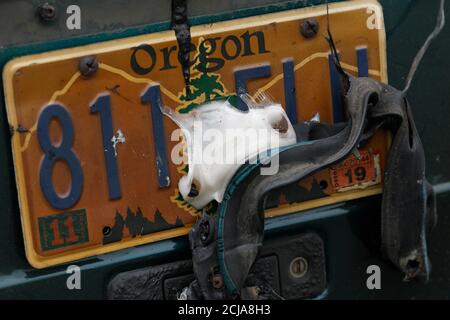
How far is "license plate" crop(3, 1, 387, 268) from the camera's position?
85.8 inches

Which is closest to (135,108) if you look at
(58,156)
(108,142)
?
(108,142)

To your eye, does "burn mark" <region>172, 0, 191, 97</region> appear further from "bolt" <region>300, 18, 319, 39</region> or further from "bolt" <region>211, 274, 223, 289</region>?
"bolt" <region>211, 274, 223, 289</region>

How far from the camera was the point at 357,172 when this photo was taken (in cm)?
251

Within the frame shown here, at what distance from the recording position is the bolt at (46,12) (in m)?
2.16

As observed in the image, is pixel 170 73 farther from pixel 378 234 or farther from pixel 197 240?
pixel 378 234

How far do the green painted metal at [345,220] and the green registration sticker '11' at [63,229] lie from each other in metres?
0.06

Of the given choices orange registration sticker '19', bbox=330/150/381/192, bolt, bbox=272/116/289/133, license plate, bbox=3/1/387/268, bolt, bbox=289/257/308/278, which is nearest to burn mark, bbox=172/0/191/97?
license plate, bbox=3/1/387/268

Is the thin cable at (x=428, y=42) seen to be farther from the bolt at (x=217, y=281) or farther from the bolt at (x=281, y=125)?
the bolt at (x=217, y=281)

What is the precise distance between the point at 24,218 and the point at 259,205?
1.80 feet

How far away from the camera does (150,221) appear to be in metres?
2.32

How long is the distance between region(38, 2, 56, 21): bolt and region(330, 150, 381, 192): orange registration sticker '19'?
82 centimetres
